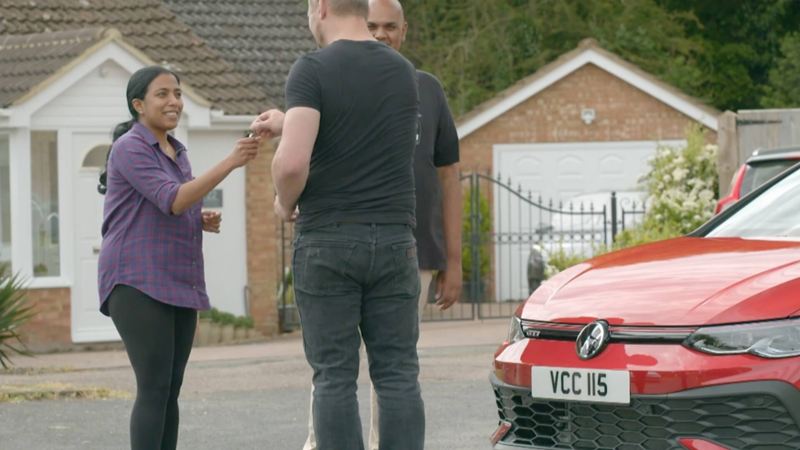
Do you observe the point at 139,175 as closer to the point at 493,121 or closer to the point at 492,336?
the point at 492,336

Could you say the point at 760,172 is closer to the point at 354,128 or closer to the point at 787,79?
the point at 354,128

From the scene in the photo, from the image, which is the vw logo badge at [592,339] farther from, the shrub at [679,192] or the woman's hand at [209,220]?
the shrub at [679,192]

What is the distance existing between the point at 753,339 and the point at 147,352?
2442 mm

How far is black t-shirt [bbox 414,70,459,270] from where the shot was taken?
24.4ft

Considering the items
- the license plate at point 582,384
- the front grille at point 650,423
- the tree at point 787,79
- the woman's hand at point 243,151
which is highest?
the tree at point 787,79

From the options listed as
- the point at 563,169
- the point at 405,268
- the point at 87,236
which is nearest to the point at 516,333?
the point at 405,268

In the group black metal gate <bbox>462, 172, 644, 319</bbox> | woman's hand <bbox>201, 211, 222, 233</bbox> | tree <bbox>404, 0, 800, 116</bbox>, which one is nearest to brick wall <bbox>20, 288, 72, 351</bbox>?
black metal gate <bbox>462, 172, 644, 319</bbox>

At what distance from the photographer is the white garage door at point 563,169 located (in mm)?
26047

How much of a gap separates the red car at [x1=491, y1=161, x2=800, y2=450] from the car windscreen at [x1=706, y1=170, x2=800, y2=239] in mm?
283

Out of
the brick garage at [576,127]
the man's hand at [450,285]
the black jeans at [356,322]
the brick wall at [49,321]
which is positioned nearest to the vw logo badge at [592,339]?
the black jeans at [356,322]

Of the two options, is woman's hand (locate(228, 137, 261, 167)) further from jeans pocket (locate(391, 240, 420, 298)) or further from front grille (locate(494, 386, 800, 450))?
front grille (locate(494, 386, 800, 450))

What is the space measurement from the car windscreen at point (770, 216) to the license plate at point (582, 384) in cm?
127

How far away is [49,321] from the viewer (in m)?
17.6

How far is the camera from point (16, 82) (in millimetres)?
17922
